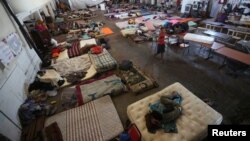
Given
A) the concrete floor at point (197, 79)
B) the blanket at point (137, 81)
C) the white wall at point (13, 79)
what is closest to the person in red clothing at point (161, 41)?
the concrete floor at point (197, 79)

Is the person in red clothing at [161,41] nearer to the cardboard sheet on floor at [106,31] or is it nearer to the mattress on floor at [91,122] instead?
the mattress on floor at [91,122]

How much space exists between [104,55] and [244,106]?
15.4 feet

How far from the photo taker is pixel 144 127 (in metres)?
2.58

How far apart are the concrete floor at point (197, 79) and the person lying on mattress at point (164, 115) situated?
0.95m

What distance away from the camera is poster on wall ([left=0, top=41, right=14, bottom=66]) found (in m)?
3.50

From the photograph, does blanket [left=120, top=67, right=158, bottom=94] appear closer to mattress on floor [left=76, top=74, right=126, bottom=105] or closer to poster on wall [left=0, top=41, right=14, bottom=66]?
mattress on floor [left=76, top=74, right=126, bottom=105]

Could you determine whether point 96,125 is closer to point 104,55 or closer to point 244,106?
point 104,55

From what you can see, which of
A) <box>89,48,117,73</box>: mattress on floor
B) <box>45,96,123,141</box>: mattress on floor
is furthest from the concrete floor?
<box>89,48,117,73</box>: mattress on floor

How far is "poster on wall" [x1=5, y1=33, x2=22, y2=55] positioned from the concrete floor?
3467 mm

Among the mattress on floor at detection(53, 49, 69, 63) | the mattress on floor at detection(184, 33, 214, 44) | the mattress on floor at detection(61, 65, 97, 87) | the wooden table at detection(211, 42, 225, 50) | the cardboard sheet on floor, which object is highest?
the cardboard sheet on floor

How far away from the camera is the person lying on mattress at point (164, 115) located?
252cm

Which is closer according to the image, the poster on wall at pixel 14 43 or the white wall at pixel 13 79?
the white wall at pixel 13 79

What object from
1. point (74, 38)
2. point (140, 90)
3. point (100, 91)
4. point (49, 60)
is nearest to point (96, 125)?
point (100, 91)

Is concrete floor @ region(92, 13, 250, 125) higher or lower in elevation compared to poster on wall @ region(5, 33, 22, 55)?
lower
